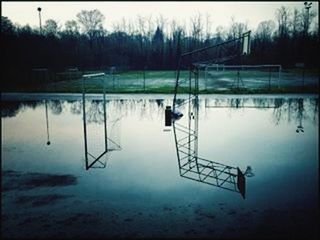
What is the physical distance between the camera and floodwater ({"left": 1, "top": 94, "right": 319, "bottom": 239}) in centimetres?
598

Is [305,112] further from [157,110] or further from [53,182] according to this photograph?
[53,182]

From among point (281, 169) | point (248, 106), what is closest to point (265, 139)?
point (281, 169)

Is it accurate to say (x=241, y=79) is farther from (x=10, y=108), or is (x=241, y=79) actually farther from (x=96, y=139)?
(x=96, y=139)

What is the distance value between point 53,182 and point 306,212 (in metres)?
6.39

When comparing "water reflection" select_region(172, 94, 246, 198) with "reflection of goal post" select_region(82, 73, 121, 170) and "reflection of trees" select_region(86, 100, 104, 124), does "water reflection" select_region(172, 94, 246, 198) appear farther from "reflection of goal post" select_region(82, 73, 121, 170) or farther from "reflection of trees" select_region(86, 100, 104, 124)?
"reflection of trees" select_region(86, 100, 104, 124)

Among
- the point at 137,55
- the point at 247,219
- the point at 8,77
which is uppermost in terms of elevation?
the point at 137,55

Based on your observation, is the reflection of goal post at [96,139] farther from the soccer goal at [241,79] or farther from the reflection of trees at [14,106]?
the soccer goal at [241,79]

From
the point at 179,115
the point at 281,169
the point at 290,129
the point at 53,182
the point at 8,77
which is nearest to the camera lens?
the point at 53,182

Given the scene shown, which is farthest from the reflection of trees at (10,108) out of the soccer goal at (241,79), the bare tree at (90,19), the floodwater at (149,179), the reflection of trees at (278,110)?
the bare tree at (90,19)

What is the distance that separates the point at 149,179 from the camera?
8258 mm

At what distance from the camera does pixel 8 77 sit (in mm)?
34062

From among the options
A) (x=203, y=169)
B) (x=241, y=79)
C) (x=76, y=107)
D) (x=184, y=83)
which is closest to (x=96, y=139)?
(x=203, y=169)

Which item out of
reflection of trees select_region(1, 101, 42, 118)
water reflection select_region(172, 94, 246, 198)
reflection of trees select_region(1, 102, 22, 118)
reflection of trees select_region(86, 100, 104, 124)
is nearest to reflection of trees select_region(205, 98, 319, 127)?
water reflection select_region(172, 94, 246, 198)

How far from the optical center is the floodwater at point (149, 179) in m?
5.98
